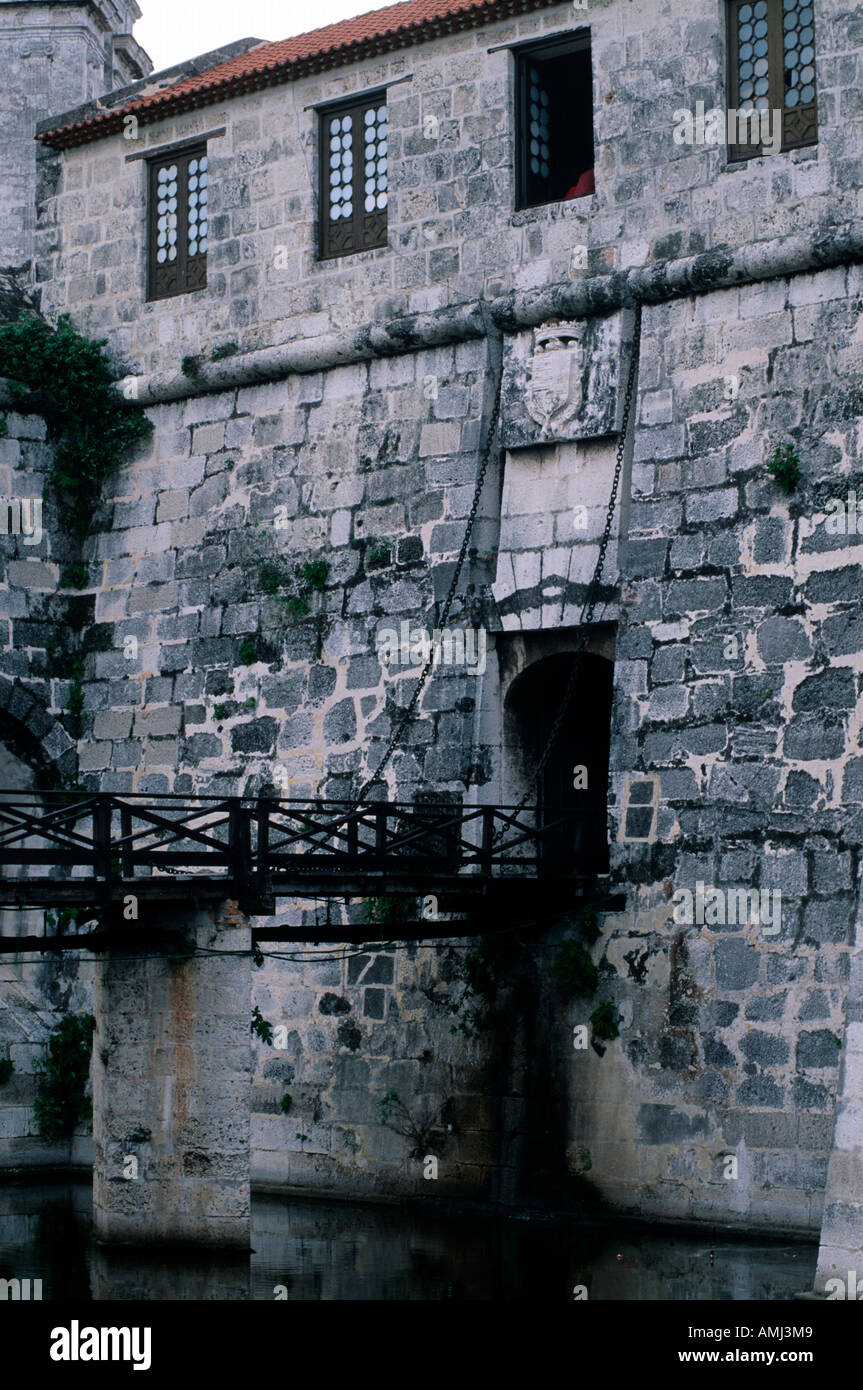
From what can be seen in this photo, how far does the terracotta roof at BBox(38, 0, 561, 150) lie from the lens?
18422mm

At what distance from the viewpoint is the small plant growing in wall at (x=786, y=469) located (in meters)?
16.2

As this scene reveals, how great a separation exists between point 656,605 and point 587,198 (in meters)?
3.61

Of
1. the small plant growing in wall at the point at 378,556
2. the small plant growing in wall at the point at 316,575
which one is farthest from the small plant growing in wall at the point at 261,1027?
the small plant growing in wall at the point at 378,556

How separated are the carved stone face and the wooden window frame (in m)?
1.27

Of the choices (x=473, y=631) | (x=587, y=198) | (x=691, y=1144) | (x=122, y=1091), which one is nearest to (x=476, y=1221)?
(x=691, y=1144)

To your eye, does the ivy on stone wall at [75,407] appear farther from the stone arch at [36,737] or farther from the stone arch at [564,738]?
the stone arch at [564,738]

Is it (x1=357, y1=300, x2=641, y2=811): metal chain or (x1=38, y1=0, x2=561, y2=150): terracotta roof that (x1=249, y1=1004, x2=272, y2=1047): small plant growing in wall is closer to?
(x1=357, y1=300, x2=641, y2=811): metal chain

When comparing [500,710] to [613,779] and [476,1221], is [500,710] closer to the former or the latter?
[613,779]

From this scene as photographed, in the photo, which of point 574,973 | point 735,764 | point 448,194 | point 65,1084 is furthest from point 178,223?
point 574,973

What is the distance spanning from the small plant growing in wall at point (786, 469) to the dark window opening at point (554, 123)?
3.21m

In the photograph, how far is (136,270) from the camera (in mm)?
20859

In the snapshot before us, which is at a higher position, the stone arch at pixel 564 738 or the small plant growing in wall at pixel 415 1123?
the stone arch at pixel 564 738

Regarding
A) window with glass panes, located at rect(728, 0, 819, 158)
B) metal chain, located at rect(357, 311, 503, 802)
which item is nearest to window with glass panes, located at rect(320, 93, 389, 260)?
metal chain, located at rect(357, 311, 503, 802)
